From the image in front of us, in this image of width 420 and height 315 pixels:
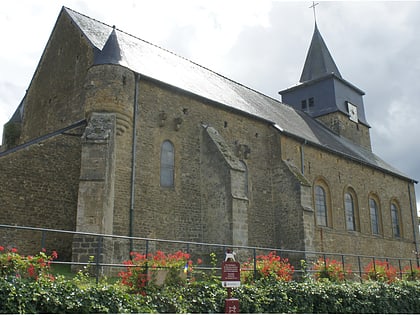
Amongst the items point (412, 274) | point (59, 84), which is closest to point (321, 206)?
point (412, 274)

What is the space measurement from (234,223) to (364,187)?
45.2 feet

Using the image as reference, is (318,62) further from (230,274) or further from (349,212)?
(230,274)

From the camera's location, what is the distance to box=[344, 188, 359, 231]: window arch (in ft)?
82.6

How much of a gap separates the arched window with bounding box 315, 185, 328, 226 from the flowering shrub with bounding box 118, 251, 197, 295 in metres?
14.5

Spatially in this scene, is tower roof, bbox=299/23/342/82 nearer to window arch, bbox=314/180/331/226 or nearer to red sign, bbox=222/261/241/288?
window arch, bbox=314/180/331/226

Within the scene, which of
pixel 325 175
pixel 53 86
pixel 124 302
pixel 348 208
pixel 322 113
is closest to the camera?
pixel 124 302

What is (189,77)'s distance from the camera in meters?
20.4

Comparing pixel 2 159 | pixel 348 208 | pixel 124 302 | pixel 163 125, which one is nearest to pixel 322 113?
pixel 348 208

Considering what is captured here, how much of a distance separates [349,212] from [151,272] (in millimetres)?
19006

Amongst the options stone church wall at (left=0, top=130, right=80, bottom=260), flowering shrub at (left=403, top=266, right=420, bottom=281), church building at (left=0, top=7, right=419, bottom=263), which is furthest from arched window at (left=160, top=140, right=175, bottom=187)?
flowering shrub at (left=403, top=266, right=420, bottom=281)

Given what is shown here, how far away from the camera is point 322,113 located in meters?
33.1

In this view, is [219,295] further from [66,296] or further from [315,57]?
[315,57]

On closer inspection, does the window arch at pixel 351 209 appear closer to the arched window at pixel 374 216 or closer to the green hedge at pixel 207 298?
the arched window at pixel 374 216

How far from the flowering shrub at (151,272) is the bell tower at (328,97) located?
82.1ft
